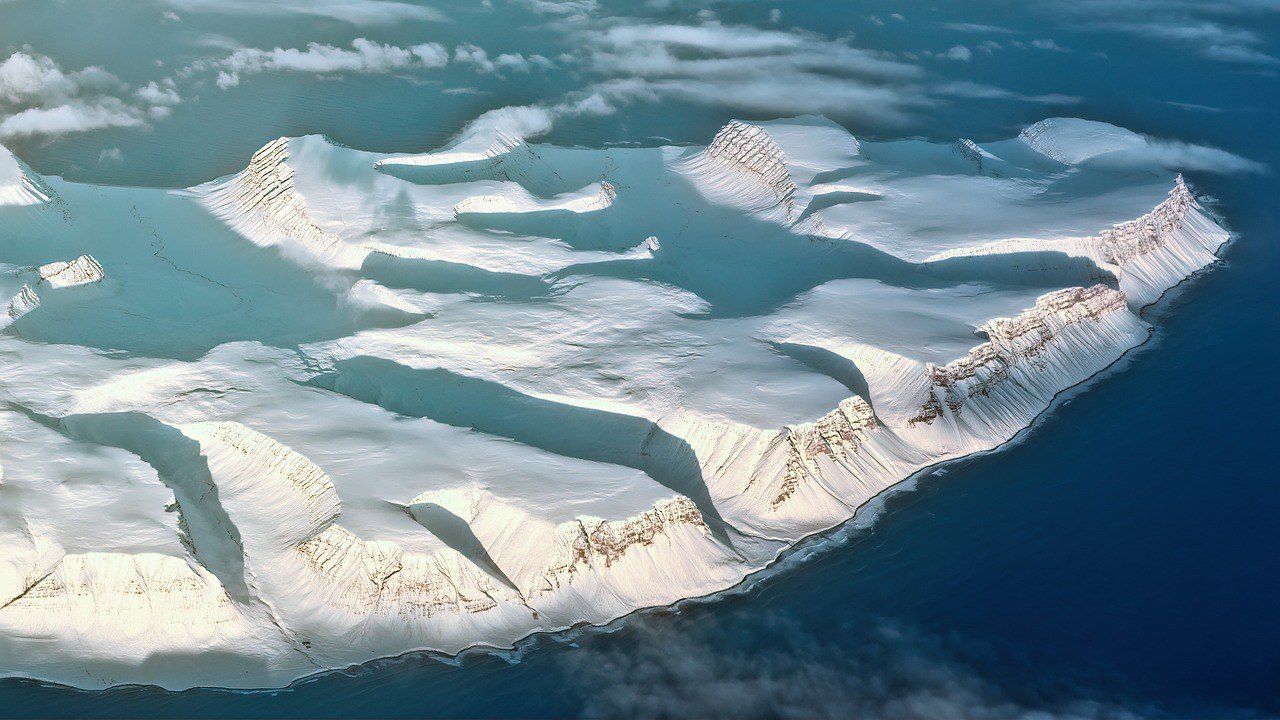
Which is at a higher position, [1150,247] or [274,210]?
[1150,247]

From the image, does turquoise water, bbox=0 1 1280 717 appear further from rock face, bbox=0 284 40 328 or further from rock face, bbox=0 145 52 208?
rock face, bbox=0 284 40 328

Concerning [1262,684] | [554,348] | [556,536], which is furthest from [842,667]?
[554,348]

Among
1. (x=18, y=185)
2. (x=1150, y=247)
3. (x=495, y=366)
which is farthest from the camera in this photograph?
(x=1150, y=247)

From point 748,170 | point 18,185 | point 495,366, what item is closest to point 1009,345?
point 748,170

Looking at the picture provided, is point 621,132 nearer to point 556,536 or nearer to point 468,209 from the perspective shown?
point 468,209

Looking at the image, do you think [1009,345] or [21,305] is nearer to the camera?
[21,305]

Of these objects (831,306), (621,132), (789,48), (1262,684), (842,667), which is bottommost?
(842,667)

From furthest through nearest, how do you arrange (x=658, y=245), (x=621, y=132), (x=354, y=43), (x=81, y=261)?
(x=354, y=43) < (x=621, y=132) < (x=658, y=245) < (x=81, y=261)

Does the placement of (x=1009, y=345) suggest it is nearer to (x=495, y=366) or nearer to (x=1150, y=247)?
(x=1150, y=247)

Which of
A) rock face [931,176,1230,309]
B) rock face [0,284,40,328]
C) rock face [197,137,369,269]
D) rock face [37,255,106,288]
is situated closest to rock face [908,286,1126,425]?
rock face [931,176,1230,309]
